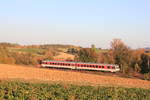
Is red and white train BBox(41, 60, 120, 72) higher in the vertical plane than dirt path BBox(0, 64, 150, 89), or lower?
higher

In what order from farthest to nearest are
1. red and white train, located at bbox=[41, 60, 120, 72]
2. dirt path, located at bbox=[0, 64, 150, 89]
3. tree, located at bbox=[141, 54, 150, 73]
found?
1. tree, located at bbox=[141, 54, 150, 73]
2. red and white train, located at bbox=[41, 60, 120, 72]
3. dirt path, located at bbox=[0, 64, 150, 89]

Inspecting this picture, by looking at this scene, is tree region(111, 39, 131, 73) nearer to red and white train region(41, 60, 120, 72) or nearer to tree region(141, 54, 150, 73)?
tree region(141, 54, 150, 73)

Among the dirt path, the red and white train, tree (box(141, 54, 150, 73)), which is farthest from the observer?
tree (box(141, 54, 150, 73))

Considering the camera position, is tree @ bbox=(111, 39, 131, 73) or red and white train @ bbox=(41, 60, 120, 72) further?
tree @ bbox=(111, 39, 131, 73)

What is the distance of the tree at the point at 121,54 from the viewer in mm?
53909

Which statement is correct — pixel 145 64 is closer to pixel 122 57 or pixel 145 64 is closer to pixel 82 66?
pixel 122 57

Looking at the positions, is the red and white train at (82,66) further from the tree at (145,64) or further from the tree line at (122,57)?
the tree at (145,64)

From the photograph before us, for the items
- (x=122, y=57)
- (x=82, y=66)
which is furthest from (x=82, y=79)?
(x=122, y=57)

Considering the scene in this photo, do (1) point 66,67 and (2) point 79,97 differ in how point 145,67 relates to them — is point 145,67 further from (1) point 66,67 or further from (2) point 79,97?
(2) point 79,97

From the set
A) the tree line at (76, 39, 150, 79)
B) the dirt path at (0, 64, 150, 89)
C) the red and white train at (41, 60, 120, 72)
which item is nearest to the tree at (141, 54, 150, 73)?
the tree line at (76, 39, 150, 79)

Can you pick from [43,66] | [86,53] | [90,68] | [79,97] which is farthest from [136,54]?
[79,97]

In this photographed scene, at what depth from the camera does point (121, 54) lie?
56562 millimetres

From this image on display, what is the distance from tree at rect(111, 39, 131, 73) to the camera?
53.9 meters

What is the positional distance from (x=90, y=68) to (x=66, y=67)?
19.6ft
